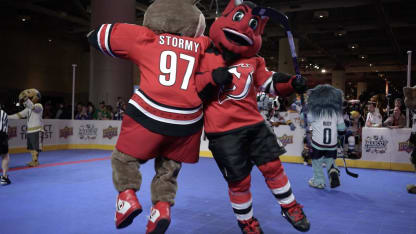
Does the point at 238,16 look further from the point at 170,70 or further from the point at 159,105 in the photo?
the point at 159,105

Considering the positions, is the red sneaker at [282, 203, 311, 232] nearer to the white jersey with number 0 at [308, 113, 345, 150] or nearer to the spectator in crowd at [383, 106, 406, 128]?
the white jersey with number 0 at [308, 113, 345, 150]

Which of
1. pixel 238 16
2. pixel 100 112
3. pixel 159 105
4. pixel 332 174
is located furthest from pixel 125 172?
pixel 100 112

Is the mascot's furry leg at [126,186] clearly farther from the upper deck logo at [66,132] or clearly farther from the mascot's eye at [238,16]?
the upper deck logo at [66,132]

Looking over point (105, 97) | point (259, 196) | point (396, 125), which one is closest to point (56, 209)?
point (259, 196)

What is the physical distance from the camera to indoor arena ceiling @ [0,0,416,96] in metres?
16.2

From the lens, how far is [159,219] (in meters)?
2.37

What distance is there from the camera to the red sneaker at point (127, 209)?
2.30 metres

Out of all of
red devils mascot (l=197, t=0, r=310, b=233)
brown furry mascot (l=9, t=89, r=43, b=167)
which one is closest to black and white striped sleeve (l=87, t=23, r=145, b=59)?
red devils mascot (l=197, t=0, r=310, b=233)

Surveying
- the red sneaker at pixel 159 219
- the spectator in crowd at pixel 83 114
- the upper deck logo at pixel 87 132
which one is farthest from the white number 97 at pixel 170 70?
the spectator in crowd at pixel 83 114

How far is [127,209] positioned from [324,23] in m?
→ 19.1

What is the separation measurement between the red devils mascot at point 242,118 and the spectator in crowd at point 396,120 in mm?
7105

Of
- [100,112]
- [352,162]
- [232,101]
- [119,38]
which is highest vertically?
[119,38]

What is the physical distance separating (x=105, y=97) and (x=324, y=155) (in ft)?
30.8

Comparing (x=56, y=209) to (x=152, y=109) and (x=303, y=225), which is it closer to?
(x=152, y=109)
